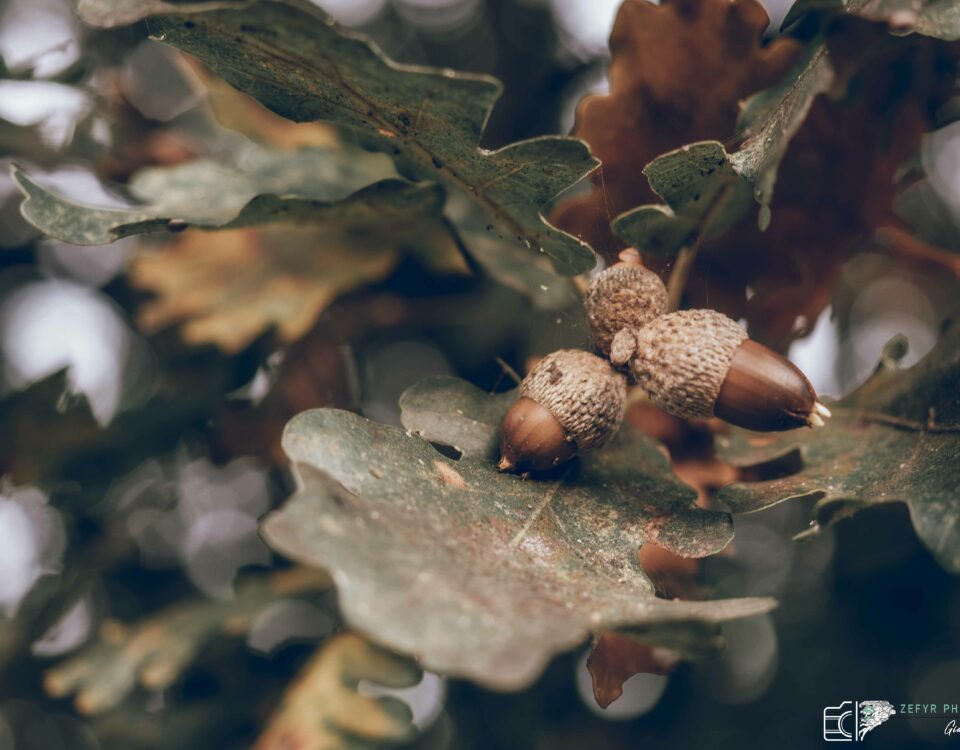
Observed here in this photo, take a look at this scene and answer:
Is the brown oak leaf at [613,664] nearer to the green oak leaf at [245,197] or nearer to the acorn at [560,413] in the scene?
the acorn at [560,413]

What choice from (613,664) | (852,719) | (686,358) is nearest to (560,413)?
(686,358)

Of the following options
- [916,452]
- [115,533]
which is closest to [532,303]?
[916,452]

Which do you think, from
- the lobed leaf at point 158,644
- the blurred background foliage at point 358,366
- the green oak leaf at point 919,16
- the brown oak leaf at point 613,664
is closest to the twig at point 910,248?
the blurred background foliage at point 358,366

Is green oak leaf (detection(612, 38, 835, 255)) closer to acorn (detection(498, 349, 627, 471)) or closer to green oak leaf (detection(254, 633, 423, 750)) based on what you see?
acorn (detection(498, 349, 627, 471))

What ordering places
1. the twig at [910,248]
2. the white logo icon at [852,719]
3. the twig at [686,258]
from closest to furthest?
the twig at [686,258] → the twig at [910,248] → the white logo icon at [852,719]

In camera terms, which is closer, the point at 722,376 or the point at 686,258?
the point at 722,376

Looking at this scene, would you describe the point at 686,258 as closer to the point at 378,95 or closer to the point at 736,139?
the point at 736,139

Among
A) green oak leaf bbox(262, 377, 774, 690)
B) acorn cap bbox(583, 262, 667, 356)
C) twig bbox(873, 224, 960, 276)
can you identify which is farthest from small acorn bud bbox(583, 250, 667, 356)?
twig bbox(873, 224, 960, 276)
